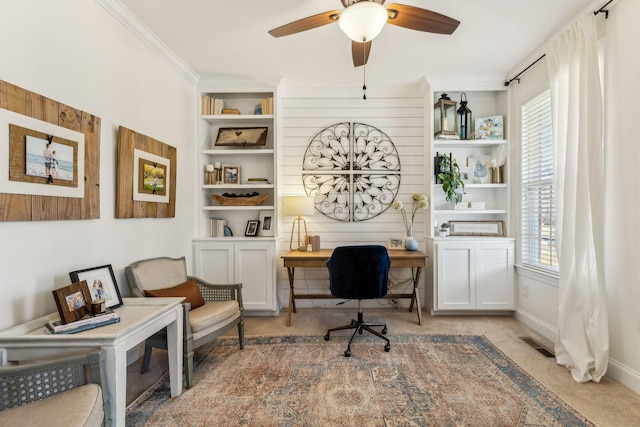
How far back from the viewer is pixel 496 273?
338 cm

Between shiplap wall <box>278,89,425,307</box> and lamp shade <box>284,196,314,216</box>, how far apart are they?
1.27 feet

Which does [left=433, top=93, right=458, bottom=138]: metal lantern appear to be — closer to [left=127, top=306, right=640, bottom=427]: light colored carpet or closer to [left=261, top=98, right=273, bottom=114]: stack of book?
[left=261, top=98, right=273, bottom=114]: stack of book

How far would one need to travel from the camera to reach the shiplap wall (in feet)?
12.5

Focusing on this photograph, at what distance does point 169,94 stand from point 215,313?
2.15m

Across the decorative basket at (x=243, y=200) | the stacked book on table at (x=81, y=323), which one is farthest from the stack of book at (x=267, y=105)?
the stacked book on table at (x=81, y=323)

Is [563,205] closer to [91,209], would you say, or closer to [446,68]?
[446,68]

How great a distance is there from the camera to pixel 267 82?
138 inches

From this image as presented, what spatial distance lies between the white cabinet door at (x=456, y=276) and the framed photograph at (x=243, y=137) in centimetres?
242

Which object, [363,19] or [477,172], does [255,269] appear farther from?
[477,172]

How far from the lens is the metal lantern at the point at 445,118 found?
3555mm

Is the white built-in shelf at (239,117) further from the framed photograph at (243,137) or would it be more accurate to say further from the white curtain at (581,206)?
the white curtain at (581,206)

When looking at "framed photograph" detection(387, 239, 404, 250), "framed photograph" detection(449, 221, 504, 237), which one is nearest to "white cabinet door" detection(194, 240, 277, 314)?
"framed photograph" detection(387, 239, 404, 250)

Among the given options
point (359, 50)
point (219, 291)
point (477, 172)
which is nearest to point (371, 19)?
point (359, 50)

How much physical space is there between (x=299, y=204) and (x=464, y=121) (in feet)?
7.34
